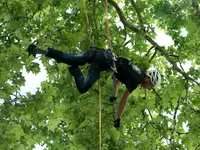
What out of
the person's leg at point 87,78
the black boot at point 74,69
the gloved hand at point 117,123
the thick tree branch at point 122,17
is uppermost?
the thick tree branch at point 122,17

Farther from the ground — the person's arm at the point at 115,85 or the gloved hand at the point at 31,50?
the person's arm at the point at 115,85

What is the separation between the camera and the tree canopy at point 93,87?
745cm

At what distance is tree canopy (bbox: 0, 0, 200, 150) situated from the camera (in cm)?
745

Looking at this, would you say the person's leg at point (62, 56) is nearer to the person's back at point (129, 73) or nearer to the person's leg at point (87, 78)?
the person's leg at point (87, 78)

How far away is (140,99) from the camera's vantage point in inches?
350

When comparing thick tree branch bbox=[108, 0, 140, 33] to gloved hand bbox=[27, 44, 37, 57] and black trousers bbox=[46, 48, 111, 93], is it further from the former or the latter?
gloved hand bbox=[27, 44, 37, 57]

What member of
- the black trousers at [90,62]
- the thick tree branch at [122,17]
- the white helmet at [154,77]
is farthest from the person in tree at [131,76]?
the thick tree branch at [122,17]

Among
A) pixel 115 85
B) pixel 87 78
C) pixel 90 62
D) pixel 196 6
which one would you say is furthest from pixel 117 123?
pixel 196 6

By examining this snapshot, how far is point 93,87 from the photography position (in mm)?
8852

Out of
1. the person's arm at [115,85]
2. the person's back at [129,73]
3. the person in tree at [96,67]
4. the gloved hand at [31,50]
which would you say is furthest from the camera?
the person's arm at [115,85]

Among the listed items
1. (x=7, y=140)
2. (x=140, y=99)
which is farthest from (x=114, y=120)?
(x=7, y=140)

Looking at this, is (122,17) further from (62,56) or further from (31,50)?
(31,50)

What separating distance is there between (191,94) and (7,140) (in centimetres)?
389

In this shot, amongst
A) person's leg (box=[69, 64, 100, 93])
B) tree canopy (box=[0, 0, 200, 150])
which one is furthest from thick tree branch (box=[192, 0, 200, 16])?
→ person's leg (box=[69, 64, 100, 93])
